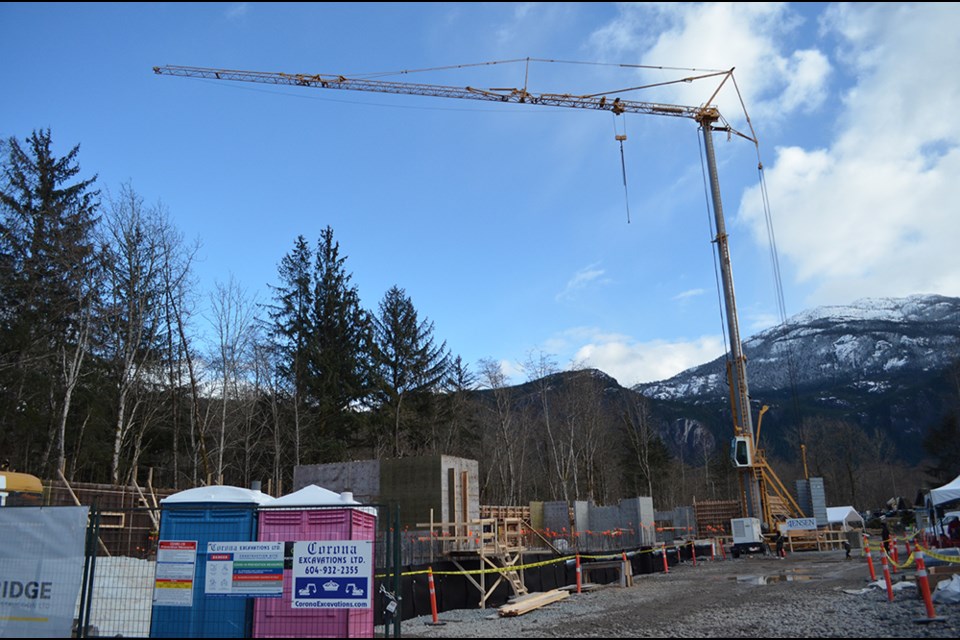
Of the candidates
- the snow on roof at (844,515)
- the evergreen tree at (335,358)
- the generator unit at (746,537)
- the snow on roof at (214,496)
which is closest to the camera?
the snow on roof at (214,496)

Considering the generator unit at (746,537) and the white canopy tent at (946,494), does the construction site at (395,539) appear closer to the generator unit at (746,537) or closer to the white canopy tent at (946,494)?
the generator unit at (746,537)

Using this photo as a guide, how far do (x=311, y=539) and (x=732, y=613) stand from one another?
8389 millimetres

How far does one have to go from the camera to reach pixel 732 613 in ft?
45.0

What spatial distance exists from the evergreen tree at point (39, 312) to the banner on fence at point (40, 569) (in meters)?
16.6

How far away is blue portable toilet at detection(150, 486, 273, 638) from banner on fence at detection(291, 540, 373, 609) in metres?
0.99

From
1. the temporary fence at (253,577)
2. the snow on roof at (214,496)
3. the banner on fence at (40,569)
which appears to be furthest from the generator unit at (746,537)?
the banner on fence at (40,569)

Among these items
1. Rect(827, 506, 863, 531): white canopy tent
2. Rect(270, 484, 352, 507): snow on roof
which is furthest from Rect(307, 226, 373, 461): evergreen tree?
Rect(827, 506, 863, 531): white canopy tent

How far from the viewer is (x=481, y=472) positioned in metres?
58.2

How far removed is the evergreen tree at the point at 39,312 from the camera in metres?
25.9

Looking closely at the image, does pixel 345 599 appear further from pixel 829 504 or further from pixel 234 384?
pixel 829 504

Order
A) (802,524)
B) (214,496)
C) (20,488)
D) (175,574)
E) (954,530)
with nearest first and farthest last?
1. (175,574)
2. (214,496)
3. (20,488)
4. (954,530)
5. (802,524)

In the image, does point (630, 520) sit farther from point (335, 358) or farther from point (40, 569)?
point (40, 569)

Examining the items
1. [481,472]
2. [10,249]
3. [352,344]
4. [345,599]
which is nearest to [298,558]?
[345,599]

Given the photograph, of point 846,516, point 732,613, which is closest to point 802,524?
point 732,613
